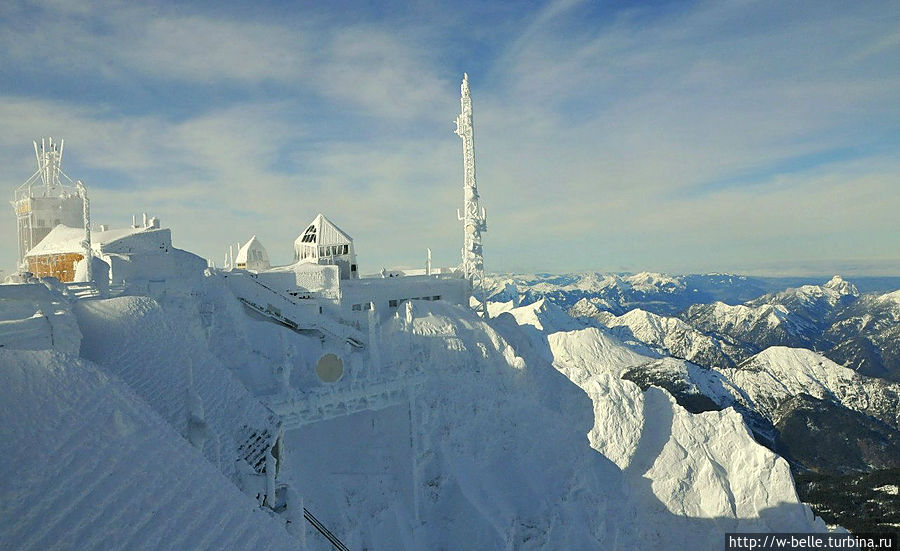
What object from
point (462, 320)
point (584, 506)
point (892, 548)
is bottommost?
point (892, 548)

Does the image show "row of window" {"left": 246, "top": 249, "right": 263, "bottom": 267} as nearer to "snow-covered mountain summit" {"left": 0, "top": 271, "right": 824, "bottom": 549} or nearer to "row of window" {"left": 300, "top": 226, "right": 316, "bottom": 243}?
"row of window" {"left": 300, "top": 226, "right": 316, "bottom": 243}

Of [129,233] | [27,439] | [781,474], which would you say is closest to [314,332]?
[129,233]

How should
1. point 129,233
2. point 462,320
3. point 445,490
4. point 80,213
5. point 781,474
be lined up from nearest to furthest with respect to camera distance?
1. point 445,490
2. point 129,233
3. point 462,320
4. point 781,474
5. point 80,213

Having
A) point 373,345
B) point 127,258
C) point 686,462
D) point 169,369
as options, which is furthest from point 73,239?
point 686,462

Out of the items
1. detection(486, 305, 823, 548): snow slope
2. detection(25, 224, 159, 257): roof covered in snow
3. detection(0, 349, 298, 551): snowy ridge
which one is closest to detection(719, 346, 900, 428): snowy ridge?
detection(486, 305, 823, 548): snow slope

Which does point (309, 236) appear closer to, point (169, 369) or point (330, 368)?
point (330, 368)

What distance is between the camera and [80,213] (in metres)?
59.3

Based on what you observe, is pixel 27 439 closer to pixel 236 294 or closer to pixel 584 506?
pixel 236 294

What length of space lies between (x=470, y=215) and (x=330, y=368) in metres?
21.3

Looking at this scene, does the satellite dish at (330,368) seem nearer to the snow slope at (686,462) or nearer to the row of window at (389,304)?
the row of window at (389,304)

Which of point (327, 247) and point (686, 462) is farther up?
point (327, 247)

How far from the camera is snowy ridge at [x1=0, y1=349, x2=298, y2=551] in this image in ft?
22.9

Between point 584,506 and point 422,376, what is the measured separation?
50.5 ft

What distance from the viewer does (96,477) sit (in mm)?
7688
